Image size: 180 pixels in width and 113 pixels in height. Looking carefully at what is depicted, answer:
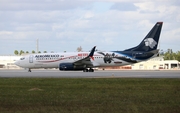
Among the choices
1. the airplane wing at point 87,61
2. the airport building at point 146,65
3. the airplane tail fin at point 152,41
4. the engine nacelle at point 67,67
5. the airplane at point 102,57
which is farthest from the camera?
the airport building at point 146,65

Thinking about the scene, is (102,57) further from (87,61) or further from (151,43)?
(151,43)

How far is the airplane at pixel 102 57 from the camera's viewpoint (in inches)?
2512

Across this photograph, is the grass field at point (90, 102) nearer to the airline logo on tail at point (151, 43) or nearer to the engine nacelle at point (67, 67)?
the engine nacelle at point (67, 67)

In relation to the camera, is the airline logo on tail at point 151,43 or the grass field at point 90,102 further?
the airline logo on tail at point 151,43

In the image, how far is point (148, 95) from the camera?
23141 millimetres

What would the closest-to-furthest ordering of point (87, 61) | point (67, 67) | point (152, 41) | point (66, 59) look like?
point (67, 67)
point (152, 41)
point (87, 61)
point (66, 59)

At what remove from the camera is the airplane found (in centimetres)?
6381

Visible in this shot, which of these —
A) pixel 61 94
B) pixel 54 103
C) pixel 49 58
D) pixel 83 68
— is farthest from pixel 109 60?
pixel 54 103

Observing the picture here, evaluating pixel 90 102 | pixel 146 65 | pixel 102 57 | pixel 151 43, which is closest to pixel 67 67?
pixel 102 57

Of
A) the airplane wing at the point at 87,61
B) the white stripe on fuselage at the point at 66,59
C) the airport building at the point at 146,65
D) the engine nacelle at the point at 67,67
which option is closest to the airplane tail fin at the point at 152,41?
the white stripe on fuselage at the point at 66,59

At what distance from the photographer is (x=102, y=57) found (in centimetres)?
6506

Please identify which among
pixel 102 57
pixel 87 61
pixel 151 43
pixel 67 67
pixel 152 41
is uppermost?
pixel 152 41

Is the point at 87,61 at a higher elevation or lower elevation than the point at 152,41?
lower

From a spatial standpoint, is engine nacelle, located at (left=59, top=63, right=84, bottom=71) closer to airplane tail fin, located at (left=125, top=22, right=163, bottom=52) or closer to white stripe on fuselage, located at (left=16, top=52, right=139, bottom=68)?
white stripe on fuselage, located at (left=16, top=52, right=139, bottom=68)
